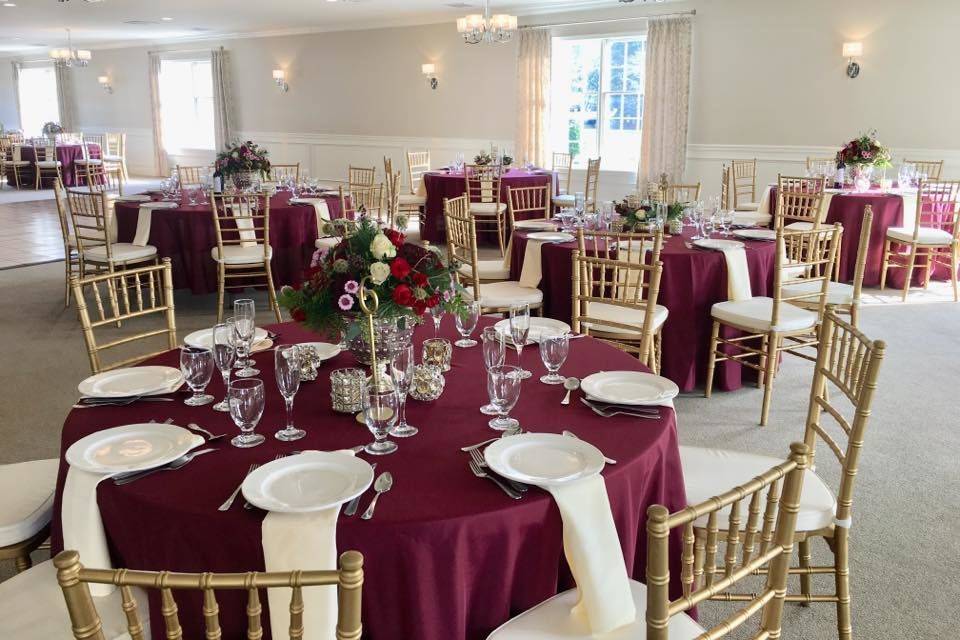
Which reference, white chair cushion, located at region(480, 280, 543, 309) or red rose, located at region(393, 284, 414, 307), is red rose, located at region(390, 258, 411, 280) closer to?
red rose, located at region(393, 284, 414, 307)

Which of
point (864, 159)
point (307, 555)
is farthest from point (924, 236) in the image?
point (307, 555)

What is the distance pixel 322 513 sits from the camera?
5.05 ft

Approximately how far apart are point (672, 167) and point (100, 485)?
8.83m

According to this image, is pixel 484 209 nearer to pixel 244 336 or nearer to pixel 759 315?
pixel 759 315

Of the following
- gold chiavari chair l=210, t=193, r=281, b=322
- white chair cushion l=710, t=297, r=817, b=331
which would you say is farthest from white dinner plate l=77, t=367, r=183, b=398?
gold chiavari chair l=210, t=193, r=281, b=322

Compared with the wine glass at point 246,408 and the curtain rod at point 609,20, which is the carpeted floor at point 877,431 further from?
the curtain rod at point 609,20

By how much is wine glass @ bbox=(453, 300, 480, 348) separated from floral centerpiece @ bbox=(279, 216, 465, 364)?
0.21 m

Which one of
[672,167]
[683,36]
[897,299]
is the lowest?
[897,299]

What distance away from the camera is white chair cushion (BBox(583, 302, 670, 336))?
152 inches

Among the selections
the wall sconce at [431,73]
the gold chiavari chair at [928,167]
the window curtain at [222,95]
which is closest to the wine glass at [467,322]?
the gold chiavari chair at [928,167]

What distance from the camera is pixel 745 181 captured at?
932 cm

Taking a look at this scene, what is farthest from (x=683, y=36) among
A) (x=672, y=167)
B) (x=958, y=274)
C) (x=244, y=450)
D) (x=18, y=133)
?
(x=18, y=133)

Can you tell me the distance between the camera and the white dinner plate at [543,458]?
5.39 feet

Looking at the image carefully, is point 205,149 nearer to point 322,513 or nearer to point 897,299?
point 897,299
